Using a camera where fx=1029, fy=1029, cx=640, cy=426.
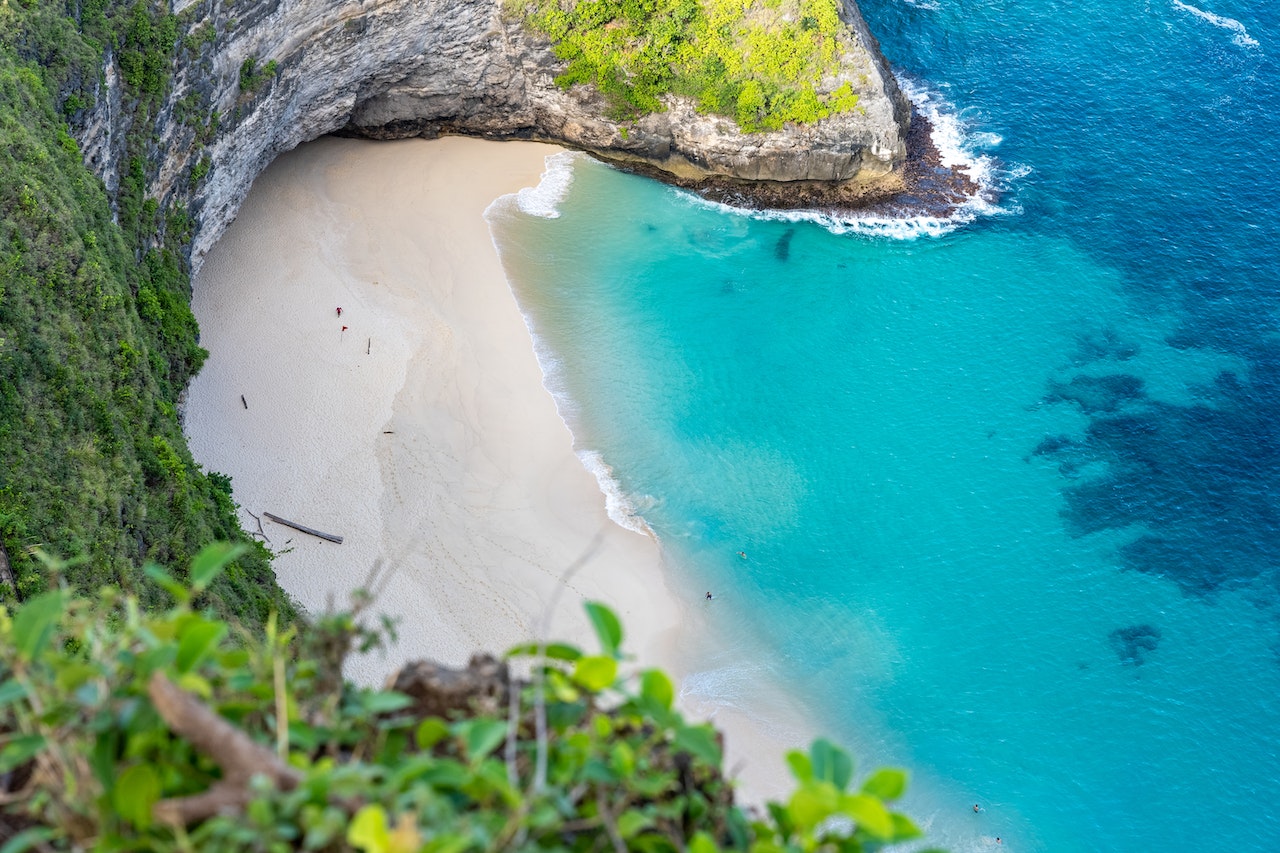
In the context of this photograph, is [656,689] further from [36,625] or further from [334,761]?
[36,625]

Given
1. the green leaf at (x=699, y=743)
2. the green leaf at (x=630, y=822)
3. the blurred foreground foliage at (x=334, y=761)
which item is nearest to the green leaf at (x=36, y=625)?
the blurred foreground foliage at (x=334, y=761)

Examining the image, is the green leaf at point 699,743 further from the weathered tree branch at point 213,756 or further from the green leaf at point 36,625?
the green leaf at point 36,625

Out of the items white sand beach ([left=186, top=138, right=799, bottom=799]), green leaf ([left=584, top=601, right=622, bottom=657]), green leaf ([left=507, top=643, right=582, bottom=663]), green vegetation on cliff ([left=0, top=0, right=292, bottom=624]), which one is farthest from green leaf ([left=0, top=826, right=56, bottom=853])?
white sand beach ([left=186, top=138, right=799, bottom=799])

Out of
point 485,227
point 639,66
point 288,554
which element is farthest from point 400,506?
point 639,66

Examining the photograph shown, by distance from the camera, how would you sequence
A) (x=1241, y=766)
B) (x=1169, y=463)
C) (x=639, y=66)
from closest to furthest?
(x=1241, y=766), (x=1169, y=463), (x=639, y=66)

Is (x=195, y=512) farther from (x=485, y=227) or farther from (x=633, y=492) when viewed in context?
(x=485, y=227)

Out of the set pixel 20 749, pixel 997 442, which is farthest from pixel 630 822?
pixel 997 442
